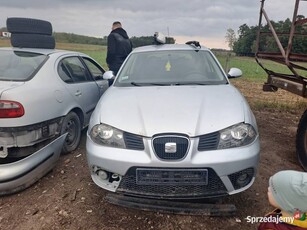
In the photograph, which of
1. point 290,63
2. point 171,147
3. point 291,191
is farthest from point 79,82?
point 291,191

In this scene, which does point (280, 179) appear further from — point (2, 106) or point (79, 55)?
point (79, 55)

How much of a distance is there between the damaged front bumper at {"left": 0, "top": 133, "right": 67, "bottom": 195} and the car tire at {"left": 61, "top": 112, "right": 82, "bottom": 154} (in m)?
0.56

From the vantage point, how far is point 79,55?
498cm

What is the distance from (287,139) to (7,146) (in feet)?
14.9

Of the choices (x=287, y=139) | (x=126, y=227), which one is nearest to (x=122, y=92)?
(x=126, y=227)

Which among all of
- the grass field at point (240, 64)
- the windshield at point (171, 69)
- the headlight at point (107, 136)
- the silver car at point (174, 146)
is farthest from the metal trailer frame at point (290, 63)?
the grass field at point (240, 64)

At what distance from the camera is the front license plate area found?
248cm

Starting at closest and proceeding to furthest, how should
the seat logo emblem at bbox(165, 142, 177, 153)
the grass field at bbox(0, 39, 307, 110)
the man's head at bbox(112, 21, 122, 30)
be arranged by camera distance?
the seat logo emblem at bbox(165, 142, 177, 153)
the man's head at bbox(112, 21, 122, 30)
the grass field at bbox(0, 39, 307, 110)

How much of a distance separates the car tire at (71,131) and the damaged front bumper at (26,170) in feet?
1.84

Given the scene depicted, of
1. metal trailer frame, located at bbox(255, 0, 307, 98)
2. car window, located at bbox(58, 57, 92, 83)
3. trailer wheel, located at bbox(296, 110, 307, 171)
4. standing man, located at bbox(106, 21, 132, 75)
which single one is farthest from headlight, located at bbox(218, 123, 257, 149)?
standing man, located at bbox(106, 21, 132, 75)

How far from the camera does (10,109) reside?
2977mm

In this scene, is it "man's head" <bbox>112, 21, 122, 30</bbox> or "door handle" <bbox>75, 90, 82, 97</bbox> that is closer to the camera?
"door handle" <bbox>75, 90, 82, 97</bbox>

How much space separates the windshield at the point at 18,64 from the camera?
11.5ft

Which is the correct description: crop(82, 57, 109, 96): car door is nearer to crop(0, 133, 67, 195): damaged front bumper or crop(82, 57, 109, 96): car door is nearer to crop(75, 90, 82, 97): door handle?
crop(75, 90, 82, 97): door handle
